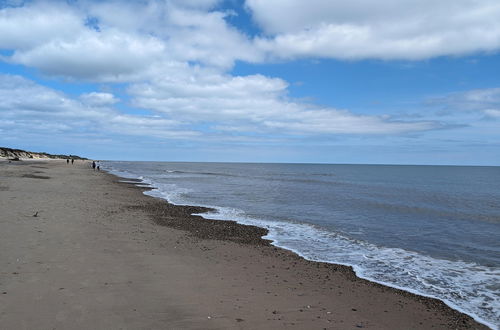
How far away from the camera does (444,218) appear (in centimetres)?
2303

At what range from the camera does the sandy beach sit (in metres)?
5.80

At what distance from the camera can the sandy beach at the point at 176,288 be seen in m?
5.80

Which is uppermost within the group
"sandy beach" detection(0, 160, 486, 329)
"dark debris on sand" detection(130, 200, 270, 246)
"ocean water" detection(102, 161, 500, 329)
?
"sandy beach" detection(0, 160, 486, 329)

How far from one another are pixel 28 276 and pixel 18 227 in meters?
5.47

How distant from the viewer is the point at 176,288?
23.9 feet

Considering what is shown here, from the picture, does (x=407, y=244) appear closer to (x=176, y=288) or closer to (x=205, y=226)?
Result: (x=205, y=226)

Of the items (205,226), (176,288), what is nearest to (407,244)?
(205,226)

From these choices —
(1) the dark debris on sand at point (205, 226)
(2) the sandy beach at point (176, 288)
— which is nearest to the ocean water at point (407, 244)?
(1) the dark debris on sand at point (205, 226)

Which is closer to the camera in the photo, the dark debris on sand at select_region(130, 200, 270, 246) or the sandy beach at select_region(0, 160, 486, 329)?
the sandy beach at select_region(0, 160, 486, 329)

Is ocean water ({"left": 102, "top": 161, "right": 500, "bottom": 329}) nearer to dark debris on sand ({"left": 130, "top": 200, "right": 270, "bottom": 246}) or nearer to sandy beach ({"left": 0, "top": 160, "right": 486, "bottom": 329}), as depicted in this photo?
dark debris on sand ({"left": 130, "top": 200, "right": 270, "bottom": 246})

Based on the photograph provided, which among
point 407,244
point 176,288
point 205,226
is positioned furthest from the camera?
point 205,226

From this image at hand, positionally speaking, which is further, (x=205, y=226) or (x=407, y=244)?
(x=205, y=226)

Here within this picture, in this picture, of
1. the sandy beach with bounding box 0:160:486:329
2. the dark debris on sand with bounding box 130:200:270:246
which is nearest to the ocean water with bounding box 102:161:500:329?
the dark debris on sand with bounding box 130:200:270:246

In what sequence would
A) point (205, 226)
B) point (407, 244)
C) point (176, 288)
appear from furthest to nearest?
point (205, 226) < point (407, 244) < point (176, 288)
